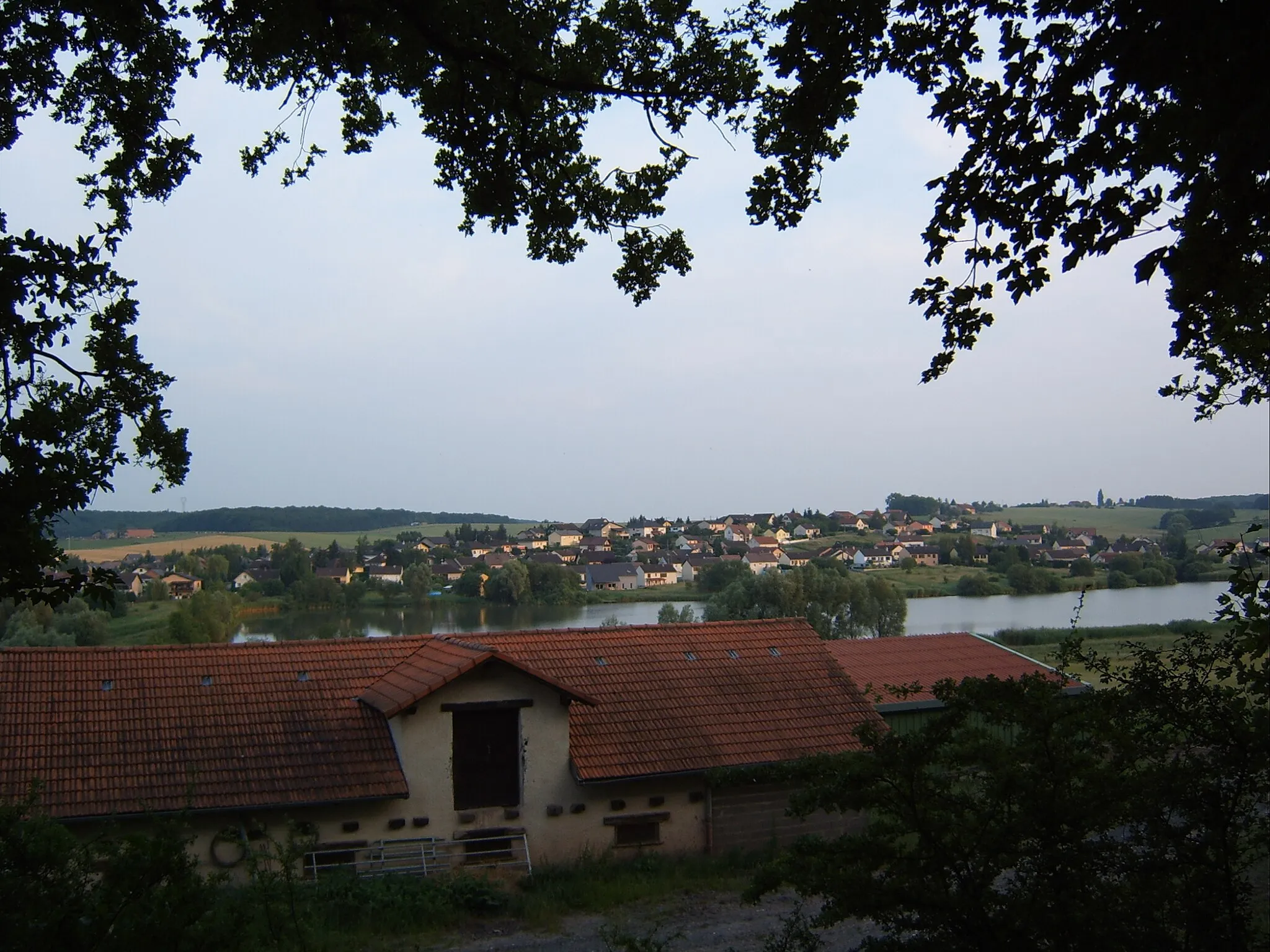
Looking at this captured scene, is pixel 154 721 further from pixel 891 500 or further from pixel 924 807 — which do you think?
pixel 891 500

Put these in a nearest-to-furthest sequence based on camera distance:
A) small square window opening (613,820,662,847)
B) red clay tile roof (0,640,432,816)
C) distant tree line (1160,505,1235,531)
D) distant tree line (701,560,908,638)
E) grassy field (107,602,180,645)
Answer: red clay tile roof (0,640,432,816)
small square window opening (613,820,662,847)
distant tree line (1160,505,1235,531)
grassy field (107,602,180,645)
distant tree line (701,560,908,638)

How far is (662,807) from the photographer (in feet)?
46.9

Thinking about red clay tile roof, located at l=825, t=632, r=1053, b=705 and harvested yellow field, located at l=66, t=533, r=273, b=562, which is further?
harvested yellow field, located at l=66, t=533, r=273, b=562

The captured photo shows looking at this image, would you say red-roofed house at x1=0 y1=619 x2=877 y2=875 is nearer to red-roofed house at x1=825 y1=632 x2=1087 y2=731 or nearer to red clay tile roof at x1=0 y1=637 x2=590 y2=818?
red clay tile roof at x1=0 y1=637 x2=590 y2=818

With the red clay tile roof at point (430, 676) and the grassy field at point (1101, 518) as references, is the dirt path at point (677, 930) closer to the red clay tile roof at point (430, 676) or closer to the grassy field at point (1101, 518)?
the red clay tile roof at point (430, 676)

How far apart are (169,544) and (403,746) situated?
65.3 m

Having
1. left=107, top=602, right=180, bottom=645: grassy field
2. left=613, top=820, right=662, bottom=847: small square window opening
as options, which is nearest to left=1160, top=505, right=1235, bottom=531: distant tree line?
left=613, top=820, right=662, bottom=847: small square window opening

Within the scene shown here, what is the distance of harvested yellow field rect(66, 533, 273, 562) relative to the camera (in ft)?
215

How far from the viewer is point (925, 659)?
81.4ft

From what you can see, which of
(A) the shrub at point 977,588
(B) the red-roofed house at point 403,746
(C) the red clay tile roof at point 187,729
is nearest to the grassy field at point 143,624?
(C) the red clay tile roof at point 187,729

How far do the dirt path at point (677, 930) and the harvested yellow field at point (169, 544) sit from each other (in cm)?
5595

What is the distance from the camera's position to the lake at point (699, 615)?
3897 cm

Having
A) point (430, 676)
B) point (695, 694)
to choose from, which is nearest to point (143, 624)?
point (430, 676)

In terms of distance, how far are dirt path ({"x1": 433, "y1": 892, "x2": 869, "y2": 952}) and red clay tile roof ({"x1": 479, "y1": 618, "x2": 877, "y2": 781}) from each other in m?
2.28
